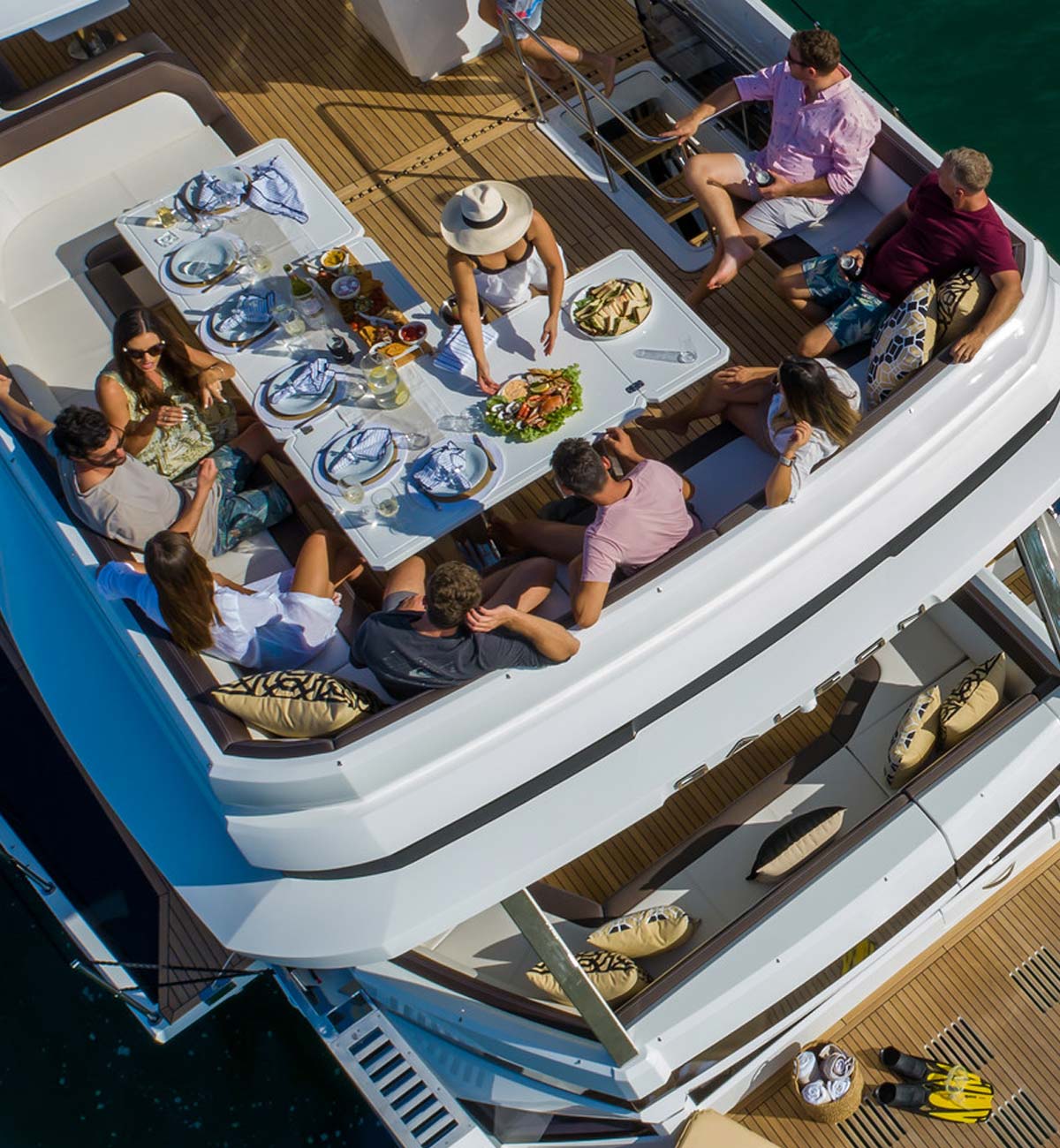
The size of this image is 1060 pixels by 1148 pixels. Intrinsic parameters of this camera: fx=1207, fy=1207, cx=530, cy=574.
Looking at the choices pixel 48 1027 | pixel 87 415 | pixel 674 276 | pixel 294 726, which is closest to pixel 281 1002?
pixel 48 1027

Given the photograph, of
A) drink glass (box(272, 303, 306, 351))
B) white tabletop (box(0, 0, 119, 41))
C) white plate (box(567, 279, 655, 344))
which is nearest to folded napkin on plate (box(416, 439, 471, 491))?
white plate (box(567, 279, 655, 344))

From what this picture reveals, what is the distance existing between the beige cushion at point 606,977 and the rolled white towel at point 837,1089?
4.96 ft

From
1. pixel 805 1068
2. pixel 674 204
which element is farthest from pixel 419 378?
pixel 805 1068

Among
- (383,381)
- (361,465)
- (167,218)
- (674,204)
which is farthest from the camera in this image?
(674,204)

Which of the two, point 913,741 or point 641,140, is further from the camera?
point 641,140

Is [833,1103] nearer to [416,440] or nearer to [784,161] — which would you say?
[416,440]

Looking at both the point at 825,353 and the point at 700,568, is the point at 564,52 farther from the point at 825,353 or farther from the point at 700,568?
the point at 700,568

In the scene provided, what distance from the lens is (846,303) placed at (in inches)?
161

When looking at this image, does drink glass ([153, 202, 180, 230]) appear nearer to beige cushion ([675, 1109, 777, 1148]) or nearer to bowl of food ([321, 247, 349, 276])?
bowl of food ([321, 247, 349, 276])

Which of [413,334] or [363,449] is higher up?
[413,334]

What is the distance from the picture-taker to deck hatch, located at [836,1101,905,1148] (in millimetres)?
4887

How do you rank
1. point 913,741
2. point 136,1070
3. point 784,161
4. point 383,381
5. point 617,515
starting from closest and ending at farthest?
point 617,515 → point 383,381 → point 913,741 → point 784,161 → point 136,1070

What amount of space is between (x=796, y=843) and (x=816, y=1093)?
149 cm

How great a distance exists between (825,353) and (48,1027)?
190 inches
